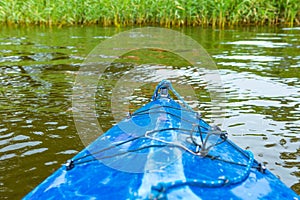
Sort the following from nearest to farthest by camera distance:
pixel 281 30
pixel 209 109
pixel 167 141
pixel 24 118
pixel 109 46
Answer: pixel 167 141 < pixel 24 118 < pixel 209 109 < pixel 109 46 < pixel 281 30

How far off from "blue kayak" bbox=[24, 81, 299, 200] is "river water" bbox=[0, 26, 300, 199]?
1.03 metres

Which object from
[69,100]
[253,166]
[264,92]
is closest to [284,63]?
[264,92]

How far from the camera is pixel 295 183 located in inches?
143

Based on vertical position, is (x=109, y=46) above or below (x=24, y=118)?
above

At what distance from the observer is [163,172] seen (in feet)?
6.97

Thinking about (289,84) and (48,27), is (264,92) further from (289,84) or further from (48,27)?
(48,27)

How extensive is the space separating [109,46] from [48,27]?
5359 millimetres

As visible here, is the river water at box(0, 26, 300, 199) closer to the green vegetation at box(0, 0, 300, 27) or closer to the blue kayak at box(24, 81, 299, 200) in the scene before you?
the blue kayak at box(24, 81, 299, 200)

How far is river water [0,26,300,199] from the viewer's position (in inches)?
164

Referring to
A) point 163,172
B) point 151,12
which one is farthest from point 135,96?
point 151,12

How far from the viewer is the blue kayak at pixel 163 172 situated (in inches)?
81.3

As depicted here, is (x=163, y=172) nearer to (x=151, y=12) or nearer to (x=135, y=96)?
(x=135, y=96)

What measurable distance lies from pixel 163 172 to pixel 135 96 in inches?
174

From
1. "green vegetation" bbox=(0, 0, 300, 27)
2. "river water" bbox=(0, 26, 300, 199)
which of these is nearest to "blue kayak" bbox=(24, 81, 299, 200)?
"river water" bbox=(0, 26, 300, 199)
